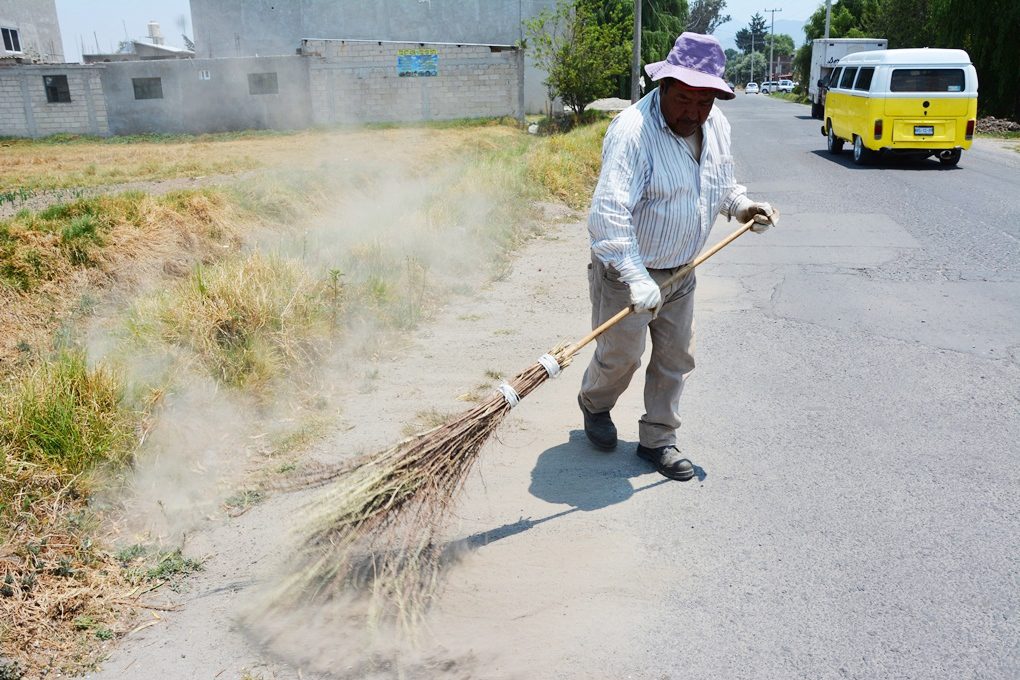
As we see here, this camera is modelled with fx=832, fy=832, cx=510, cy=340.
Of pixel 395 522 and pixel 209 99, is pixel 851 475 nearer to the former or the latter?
pixel 395 522

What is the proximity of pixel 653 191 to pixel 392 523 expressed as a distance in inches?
66.5

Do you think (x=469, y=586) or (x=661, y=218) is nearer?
(x=469, y=586)

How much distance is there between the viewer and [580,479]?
152 inches

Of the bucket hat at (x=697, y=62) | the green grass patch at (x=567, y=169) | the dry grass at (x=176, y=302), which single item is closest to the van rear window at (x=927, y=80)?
the green grass patch at (x=567, y=169)

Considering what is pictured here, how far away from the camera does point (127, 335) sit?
189 inches

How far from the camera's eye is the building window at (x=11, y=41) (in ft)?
116

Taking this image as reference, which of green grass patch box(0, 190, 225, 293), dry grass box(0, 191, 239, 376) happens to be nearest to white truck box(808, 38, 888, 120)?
green grass patch box(0, 190, 225, 293)

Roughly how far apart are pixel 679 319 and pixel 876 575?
133 cm

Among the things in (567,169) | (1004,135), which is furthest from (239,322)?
(1004,135)

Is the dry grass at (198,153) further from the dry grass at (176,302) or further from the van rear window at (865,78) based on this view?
the van rear window at (865,78)

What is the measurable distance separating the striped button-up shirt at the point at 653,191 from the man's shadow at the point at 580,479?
101cm

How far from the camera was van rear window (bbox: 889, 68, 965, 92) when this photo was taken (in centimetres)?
1406

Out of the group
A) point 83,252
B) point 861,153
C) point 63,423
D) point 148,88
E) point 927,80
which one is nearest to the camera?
point 63,423

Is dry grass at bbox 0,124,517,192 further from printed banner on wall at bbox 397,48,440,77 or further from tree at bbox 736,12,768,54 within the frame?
tree at bbox 736,12,768,54
